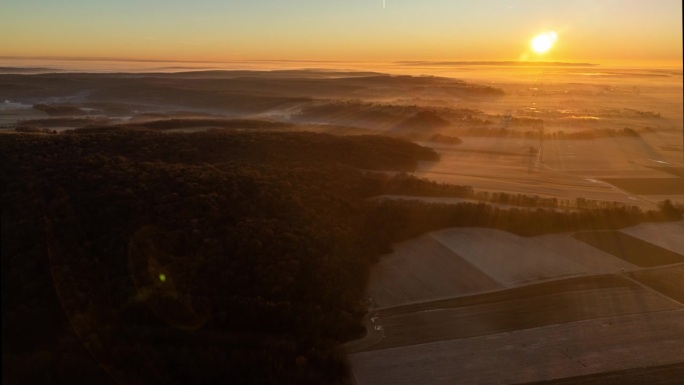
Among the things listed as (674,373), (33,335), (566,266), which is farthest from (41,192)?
(674,373)

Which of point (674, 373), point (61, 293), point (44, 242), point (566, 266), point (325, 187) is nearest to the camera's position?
point (674, 373)

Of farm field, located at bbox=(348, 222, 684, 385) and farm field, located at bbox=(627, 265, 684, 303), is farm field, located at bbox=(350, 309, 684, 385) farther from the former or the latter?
farm field, located at bbox=(627, 265, 684, 303)

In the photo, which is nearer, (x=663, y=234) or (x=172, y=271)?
(x=172, y=271)

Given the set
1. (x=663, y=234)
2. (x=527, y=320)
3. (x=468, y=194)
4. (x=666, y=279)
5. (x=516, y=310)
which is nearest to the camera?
(x=527, y=320)

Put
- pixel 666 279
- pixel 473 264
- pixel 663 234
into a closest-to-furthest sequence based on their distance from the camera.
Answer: pixel 666 279 < pixel 473 264 < pixel 663 234

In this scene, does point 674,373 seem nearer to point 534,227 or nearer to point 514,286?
point 514,286

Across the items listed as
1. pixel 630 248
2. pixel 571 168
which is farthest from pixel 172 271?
pixel 571 168

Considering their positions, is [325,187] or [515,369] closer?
[515,369]

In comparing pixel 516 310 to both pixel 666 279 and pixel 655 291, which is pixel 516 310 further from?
pixel 666 279

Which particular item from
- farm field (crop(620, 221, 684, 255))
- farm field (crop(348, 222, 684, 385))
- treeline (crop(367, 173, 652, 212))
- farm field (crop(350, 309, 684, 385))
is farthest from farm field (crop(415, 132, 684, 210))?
farm field (crop(350, 309, 684, 385))
